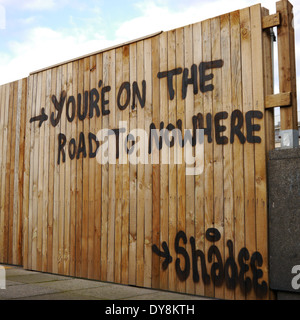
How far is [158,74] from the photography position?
19.0 feet

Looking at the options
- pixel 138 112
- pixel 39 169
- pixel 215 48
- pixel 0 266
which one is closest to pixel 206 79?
pixel 215 48

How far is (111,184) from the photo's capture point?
6.20 metres

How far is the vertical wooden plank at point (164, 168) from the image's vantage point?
5.50 m

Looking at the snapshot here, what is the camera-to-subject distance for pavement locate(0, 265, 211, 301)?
16.3 feet

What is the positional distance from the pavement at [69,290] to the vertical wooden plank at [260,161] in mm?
919

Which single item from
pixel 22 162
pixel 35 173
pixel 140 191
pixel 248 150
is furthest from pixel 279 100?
pixel 22 162

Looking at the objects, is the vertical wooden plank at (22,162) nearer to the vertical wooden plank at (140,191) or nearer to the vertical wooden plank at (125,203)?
the vertical wooden plank at (125,203)

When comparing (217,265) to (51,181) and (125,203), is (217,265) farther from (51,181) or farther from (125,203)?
(51,181)

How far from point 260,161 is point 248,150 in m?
0.20

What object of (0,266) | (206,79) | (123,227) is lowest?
(0,266)

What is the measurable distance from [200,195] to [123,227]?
1.35 meters

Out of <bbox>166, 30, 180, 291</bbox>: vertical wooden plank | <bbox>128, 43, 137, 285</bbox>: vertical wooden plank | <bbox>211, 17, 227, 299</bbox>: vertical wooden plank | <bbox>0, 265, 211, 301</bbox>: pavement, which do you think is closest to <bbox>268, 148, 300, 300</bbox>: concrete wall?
<bbox>211, 17, 227, 299</bbox>: vertical wooden plank

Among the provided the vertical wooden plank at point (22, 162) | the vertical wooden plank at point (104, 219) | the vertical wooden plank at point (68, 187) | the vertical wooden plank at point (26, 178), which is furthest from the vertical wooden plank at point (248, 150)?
the vertical wooden plank at point (22, 162)

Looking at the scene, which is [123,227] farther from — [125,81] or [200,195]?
[125,81]
